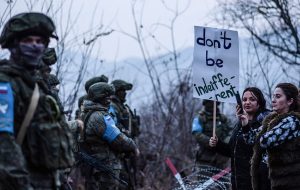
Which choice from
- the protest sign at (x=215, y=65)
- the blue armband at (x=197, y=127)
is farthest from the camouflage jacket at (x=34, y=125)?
the blue armband at (x=197, y=127)

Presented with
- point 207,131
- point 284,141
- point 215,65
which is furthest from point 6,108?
point 207,131

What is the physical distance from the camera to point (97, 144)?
9.90 meters

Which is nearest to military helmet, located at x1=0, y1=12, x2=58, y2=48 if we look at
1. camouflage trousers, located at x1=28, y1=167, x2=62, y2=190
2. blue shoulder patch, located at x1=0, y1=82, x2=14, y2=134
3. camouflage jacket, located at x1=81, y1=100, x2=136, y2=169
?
blue shoulder patch, located at x1=0, y1=82, x2=14, y2=134

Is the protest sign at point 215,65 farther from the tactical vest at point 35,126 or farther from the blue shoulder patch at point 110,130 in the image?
the tactical vest at point 35,126

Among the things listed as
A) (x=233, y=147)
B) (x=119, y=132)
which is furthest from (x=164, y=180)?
(x=233, y=147)

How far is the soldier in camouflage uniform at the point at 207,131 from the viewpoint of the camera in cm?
1301

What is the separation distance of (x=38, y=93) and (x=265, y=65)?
9.90 meters

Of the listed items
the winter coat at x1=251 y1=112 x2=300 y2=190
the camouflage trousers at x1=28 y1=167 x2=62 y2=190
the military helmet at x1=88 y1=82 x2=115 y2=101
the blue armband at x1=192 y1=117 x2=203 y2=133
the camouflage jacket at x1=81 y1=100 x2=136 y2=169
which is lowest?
the camouflage trousers at x1=28 y1=167 x2=62 y2=190

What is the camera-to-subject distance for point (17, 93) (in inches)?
184

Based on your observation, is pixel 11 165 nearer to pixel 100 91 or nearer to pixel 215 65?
pixel 215 65

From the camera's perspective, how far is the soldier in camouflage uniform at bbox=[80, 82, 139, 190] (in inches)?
379

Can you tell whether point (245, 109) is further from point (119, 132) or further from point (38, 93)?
point (38, 93)

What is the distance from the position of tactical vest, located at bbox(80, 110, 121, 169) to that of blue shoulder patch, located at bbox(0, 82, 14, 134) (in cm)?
497

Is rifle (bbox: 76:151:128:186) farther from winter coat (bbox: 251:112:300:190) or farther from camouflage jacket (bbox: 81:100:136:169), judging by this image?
winter coat (bbox: 251:112:300:190)
